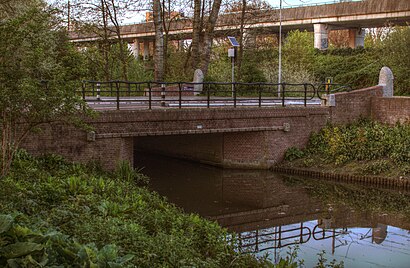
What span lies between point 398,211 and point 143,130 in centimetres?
757

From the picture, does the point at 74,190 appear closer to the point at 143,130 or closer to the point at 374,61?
the point at 143,130

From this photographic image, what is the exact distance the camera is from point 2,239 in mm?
5945

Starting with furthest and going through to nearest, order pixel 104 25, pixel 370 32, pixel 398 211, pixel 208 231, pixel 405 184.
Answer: pixel 370 32
pixel 104 25
pixel 405 184
pixel 398 211
pixel 208 231

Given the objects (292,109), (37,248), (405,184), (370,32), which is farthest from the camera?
(370,32)

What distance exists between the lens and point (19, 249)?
5.75 m

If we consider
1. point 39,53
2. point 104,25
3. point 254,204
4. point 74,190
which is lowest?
point 254,204

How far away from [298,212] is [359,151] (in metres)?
5.46

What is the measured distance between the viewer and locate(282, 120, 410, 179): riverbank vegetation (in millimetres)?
18094

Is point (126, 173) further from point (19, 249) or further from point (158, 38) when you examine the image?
point (19, 249)

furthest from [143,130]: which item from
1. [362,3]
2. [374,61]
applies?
[362,3]

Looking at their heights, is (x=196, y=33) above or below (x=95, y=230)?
above

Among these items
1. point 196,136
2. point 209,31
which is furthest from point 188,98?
point 209,31

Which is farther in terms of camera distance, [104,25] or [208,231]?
[104,25]

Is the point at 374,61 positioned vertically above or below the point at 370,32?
below
